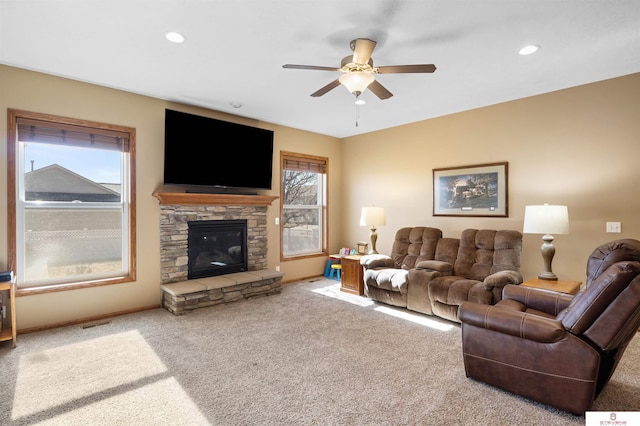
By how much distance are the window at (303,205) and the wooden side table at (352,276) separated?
3.77 feet

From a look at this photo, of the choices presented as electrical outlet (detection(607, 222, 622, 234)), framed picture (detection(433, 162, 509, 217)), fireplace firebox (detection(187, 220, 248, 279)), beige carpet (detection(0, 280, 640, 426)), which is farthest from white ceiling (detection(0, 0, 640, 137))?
beige carpet (detection(0, 280, 640, 426))

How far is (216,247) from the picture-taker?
502 cm

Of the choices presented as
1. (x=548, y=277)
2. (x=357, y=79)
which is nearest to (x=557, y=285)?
(x=548, y=277)

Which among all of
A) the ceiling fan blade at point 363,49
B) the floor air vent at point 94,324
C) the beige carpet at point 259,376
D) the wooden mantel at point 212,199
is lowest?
the floor air vent at point 94,324

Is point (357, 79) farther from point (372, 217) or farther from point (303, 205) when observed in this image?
point (303, 205)

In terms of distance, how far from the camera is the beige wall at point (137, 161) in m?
3.47

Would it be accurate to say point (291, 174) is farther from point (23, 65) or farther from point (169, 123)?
point (23, 65)

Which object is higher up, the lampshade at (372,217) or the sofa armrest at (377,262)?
the lampshade at (372,217)

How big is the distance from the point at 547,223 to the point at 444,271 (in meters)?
1.25

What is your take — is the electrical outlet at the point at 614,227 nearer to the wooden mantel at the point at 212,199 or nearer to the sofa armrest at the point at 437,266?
the sofa armrest at the point at 437,266

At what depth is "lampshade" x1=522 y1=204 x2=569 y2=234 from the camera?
3.40m

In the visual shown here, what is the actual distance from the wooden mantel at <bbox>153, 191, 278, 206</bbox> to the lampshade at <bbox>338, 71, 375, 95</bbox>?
8.80ft

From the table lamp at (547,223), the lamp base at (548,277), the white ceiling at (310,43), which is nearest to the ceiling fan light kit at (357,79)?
the white ceiling at (310,43)

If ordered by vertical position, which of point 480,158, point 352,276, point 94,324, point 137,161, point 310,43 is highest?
point 310,43
